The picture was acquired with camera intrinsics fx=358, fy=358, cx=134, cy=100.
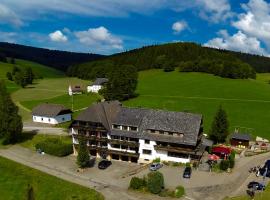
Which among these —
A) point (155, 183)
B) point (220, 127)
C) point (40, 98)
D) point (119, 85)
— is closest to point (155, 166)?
point (155, 183)

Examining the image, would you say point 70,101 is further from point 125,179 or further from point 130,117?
point 125,179

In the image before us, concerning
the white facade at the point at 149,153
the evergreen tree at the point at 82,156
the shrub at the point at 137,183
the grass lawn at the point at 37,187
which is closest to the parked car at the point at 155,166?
the white facade at the point at 149,153

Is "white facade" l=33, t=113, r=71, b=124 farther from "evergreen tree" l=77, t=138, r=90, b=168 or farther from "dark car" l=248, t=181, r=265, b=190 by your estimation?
"dark car" l=248, t=181, r=265, b=190

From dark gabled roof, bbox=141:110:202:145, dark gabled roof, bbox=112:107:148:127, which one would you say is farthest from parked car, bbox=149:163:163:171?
dark gabled roof, bbox=112:107:148:127

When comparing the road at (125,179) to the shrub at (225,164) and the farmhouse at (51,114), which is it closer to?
the shrub at (225,164)

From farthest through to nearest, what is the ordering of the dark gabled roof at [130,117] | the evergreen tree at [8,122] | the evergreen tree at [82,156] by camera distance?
the evergreen tree at [8,122], the dark gabled roof at [130,117], the evergreen tree at [82,156]

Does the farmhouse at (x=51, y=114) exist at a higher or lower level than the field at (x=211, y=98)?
lower
